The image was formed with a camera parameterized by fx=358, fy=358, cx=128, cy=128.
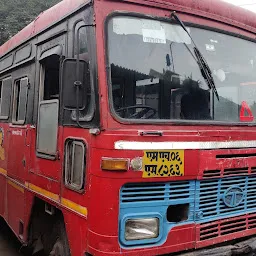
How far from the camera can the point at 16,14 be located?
1748cm

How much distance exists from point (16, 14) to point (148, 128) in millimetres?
16695

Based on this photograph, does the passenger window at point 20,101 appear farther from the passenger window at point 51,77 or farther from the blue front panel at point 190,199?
the blue front panel at point 190,199

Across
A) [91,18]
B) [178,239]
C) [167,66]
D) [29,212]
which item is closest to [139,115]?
[167,66]

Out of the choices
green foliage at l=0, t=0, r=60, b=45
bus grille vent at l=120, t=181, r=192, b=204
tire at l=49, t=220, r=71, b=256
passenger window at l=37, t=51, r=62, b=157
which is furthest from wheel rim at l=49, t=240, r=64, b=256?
green foliage at l=0, t=0, r=60, b=45

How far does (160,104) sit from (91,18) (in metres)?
0.88

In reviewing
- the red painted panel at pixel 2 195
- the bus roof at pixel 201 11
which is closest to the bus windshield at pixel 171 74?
the bus roof at pixel 201 11

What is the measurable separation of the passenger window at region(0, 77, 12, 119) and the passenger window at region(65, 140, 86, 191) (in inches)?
88.6

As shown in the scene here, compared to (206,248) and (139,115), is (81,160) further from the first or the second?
(206,248)

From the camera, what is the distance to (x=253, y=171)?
3.21 metres

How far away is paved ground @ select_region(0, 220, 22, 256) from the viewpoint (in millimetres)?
5219

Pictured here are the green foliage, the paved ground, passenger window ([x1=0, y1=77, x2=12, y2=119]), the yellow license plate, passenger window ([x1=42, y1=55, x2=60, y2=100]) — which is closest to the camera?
the yellow license plate

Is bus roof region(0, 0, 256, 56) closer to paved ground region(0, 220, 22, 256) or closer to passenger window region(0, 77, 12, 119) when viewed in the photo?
passenger window region(0, 77, 12, 119)

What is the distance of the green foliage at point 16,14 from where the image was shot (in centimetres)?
1664

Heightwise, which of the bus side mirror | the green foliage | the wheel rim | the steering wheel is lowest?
the wheel rim
